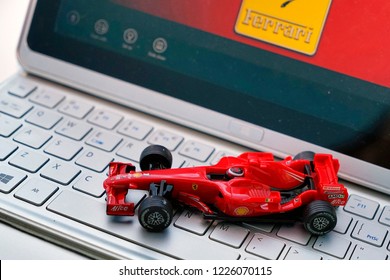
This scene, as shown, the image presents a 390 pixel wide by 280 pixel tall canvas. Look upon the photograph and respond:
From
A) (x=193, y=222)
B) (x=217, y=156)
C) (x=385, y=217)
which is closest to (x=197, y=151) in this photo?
(x=217, y=156)

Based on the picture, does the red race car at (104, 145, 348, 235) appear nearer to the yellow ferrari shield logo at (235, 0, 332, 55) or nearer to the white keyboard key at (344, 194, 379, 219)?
the white keyboard key at (344, 194, 379, 219)

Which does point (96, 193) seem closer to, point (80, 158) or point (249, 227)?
point (80, 158)

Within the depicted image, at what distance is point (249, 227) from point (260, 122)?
0.51 ft

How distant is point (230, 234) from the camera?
0.68m

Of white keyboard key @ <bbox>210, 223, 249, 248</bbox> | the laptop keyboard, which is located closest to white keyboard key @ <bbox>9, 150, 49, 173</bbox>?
the laptop keyboard

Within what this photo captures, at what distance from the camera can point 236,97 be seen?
80 cm

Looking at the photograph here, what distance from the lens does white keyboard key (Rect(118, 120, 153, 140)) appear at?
813 millimetres

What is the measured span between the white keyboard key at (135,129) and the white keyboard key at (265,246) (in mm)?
212

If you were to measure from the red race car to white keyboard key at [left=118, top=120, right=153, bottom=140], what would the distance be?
0.09m

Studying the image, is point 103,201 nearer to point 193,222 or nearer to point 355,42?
point 193,222

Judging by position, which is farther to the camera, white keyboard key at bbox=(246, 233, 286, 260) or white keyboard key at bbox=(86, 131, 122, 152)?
white keyboard key at bbox=(86, 131, 122, 152)

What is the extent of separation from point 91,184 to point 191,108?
168 mm

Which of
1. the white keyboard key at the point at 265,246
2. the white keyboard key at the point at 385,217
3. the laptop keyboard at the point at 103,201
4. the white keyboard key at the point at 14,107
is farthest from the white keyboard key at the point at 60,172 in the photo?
the white keyboard key at the point at 385,217
